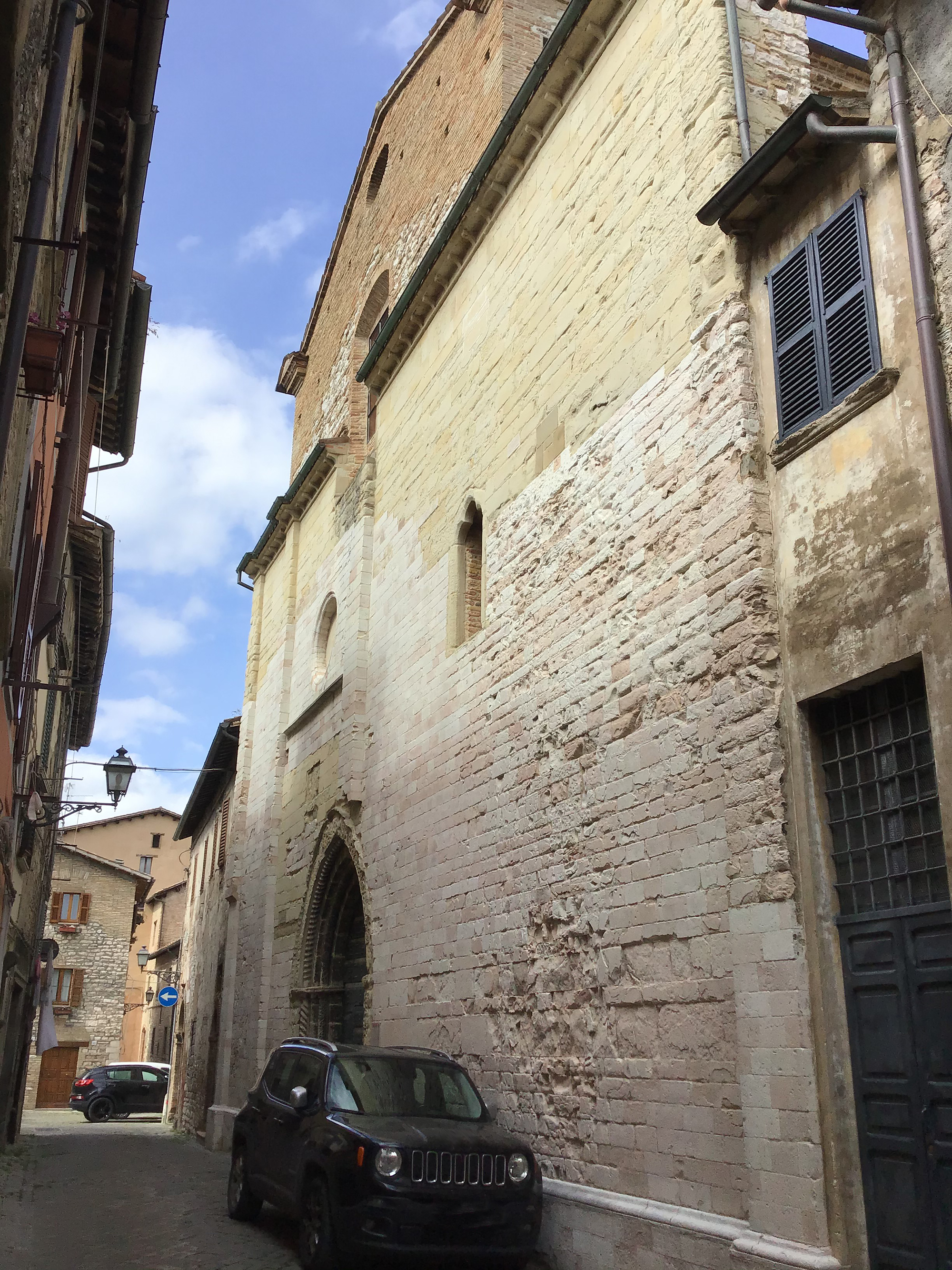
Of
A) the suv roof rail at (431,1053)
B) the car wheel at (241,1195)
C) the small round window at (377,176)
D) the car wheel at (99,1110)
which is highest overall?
the small round window at (377,176)

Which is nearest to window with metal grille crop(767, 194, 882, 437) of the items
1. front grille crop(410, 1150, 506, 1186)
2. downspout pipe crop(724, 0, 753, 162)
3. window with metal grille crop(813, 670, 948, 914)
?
downspout pipe crop(724, 0, 753, 162)

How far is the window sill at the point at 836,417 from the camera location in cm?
557

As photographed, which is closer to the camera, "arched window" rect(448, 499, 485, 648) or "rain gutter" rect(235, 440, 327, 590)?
"arched window" rect(448, 499, 485, 648)

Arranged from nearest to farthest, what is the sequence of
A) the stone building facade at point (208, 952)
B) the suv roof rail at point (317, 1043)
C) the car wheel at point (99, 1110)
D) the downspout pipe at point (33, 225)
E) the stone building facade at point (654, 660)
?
the downspout pipe at point (33, 225) → the stone building facade at point (654, 660) → the suv roof rail at point (317, 1043) → the stone building facade at point (208, 952) → the car wheel at point (99, 1110)

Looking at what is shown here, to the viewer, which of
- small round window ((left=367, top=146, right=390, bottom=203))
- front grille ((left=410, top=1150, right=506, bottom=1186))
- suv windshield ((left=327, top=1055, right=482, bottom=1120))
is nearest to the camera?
front grille ((left=410, top=1150, right=506, bottom=1186))

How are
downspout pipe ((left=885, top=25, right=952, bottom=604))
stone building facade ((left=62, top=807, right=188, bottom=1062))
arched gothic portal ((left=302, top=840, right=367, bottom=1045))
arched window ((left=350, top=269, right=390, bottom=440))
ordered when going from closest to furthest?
1. downspout pipe ((left=885, top=25, right=952, bottom=604))
2. arched gothic portal ((left=302, top=840, right=367, bottom=1045))
3. arched window ((left=350, top=269, right=390, bottom=440))
4. stone building facade ((left=62, top=807, right=188, bottom=1062))

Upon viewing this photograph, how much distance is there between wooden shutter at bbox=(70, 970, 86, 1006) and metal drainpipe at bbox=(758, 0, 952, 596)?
32.1m

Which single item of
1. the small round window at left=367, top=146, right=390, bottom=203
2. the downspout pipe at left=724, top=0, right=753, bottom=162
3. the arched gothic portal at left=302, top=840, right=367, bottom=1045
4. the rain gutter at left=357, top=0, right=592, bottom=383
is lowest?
the arched gothic portal at left=302, top=840, right=367, bottom=1045

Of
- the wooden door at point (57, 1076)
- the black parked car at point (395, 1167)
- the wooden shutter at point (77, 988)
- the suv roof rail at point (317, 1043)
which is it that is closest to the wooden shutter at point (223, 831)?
the suv roof rail at point (317, 1043)

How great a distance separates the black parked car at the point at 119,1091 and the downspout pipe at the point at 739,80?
2295 centimetres

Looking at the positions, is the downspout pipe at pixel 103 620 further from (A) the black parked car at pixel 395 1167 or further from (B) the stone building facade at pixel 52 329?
(A) the black parked car at pixel 395 1167

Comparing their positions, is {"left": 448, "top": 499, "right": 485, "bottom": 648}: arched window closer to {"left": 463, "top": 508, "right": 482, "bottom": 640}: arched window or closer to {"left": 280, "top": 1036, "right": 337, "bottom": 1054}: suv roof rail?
{"left": 463, "top": 508, "right": 482, "bottom": 640}: arched window

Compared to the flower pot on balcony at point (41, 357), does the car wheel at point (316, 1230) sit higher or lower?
lower

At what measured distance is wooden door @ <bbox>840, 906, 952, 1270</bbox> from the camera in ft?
15.6
